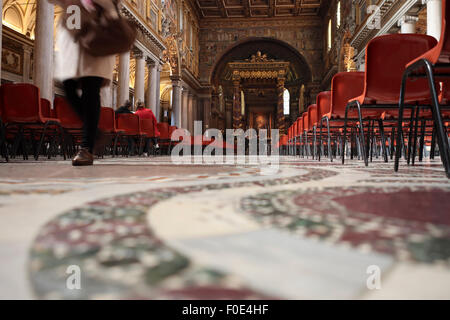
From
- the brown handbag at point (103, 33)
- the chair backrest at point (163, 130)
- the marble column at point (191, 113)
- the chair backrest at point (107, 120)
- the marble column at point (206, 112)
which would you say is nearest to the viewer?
the brown handbag at point (103, 33)

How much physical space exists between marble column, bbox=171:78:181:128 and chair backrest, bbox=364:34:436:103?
11975mm

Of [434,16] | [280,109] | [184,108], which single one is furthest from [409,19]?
[184,108]

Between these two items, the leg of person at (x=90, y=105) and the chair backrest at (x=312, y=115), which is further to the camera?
the chair backrest at (x=312, y=115)

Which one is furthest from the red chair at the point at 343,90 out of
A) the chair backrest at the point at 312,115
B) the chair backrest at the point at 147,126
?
the chair backrest at the point at 147,126

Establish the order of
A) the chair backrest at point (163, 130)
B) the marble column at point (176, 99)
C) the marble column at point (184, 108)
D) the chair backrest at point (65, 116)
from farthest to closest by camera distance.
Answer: the marble column at point (184, 108) < the marble column at point (176, 99) < the chair backrest at point (163, 130) < the chair backrest at point (65, 116)

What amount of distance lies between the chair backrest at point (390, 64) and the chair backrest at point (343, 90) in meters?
0.80

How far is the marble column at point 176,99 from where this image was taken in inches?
526

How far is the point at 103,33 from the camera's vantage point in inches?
68.9

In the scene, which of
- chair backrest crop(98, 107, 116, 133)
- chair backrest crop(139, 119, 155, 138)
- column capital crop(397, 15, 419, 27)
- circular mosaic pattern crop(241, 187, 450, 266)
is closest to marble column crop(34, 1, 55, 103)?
chair backrest crop(139, 119, 155, 138)

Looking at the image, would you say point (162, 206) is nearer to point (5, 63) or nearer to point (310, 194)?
point (310, 194)

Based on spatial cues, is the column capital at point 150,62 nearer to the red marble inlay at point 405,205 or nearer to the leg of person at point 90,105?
the leg of person at point 90,105

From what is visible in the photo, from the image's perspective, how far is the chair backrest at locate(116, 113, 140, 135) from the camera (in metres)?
5.31
